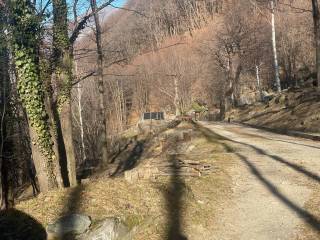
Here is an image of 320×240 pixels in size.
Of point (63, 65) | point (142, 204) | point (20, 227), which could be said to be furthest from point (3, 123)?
point (142, 204)

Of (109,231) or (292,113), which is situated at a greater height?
(292,113)

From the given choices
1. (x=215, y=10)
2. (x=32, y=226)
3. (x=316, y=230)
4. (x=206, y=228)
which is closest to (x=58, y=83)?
(x=32, y=226)

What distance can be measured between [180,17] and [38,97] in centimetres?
9461

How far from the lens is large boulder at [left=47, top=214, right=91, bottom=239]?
6770 mm

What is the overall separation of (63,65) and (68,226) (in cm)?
490

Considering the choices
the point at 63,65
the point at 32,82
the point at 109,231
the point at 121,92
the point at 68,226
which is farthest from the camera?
the point at 121,92

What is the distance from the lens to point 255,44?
47.6 metres

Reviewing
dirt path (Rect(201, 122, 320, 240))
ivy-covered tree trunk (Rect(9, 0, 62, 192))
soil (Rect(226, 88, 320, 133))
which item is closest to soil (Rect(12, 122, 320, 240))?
dirt path (Rect(201, 122, 320, 240))

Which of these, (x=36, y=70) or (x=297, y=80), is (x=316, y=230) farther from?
(x=297, y=80)

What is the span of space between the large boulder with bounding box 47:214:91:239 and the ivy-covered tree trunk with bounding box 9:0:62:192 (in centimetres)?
270

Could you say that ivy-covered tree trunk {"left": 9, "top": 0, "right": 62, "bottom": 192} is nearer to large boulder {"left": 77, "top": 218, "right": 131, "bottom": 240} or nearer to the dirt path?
large boulder {"left": 77, "top": 218, "right": 131, "bottom": 240}

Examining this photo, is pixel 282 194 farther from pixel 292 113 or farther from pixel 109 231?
pixel 292 113

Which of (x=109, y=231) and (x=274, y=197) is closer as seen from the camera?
(x=109, y=231)

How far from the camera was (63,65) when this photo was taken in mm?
10750
